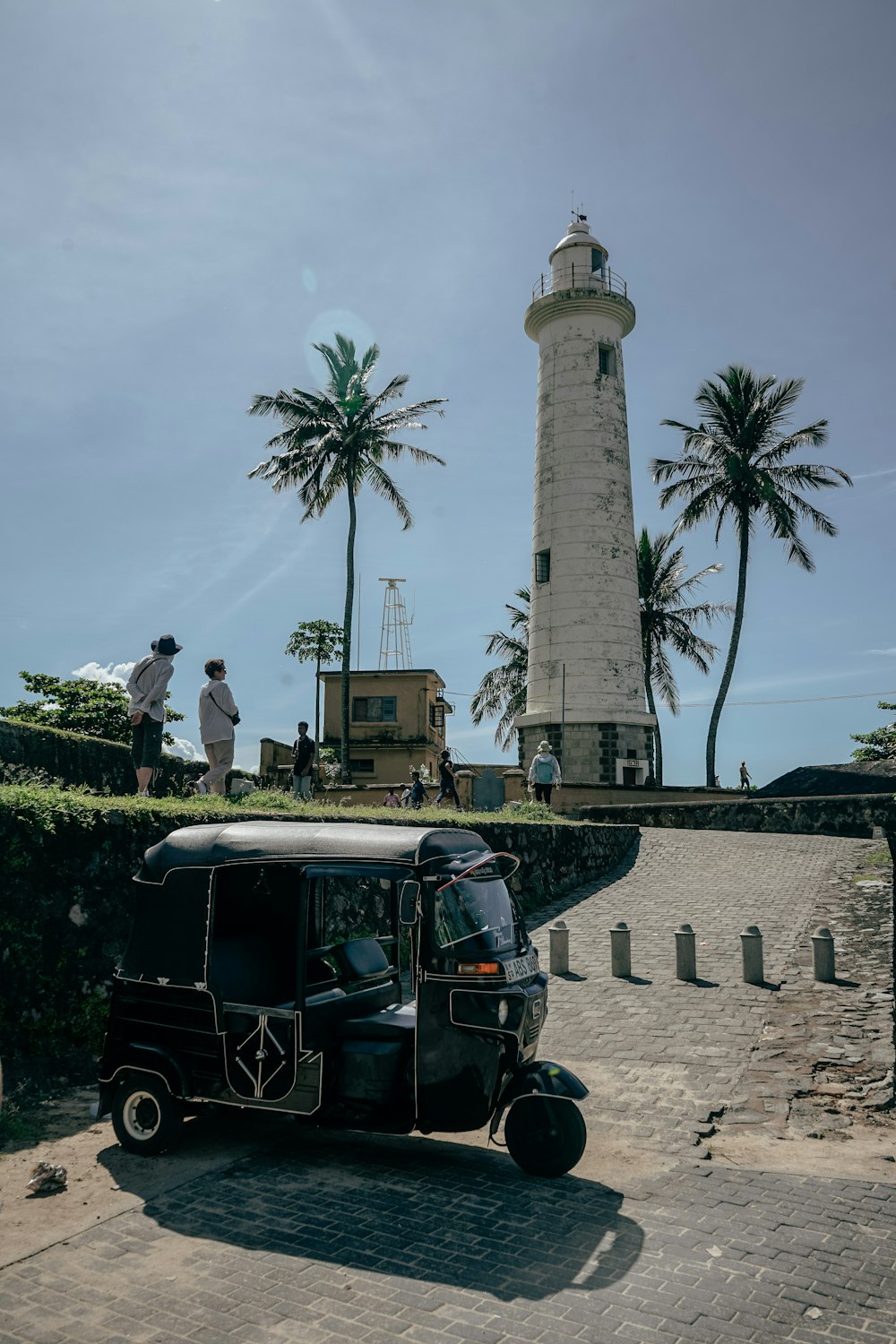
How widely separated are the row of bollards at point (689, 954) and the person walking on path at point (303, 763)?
631 centimetres

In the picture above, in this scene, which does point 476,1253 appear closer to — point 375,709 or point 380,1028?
point 380,1028

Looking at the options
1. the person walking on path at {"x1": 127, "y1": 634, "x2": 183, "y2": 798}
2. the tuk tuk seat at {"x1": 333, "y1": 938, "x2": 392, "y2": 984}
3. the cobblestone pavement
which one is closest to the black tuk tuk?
the tuk tuk seat at {"x1": 333, "y1": 938, "x2": 392, "y2": 984}

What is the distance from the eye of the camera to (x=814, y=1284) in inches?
185

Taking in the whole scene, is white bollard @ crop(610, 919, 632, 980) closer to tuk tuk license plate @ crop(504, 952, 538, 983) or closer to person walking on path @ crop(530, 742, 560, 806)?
tuk tuk license plate @ crop(504, 952, 538, 983)

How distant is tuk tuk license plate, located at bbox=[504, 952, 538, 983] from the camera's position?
20.0 feet

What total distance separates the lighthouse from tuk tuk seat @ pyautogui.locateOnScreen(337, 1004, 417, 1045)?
83.3ft

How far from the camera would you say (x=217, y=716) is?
12.5m

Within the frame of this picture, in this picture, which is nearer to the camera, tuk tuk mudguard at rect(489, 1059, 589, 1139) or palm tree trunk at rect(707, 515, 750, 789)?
tuk tuk mudguard at rect(489, 1059, 589, 1139)

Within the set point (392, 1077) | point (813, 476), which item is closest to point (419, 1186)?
point (392, 1077)

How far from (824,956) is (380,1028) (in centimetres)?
692

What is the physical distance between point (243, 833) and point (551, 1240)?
10.3 feet

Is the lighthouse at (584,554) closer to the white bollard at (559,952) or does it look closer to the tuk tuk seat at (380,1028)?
the white bollard at (559,952)

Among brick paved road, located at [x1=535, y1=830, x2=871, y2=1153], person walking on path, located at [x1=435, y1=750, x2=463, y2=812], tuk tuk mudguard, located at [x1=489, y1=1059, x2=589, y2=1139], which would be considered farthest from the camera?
person walking on path, located at [x1=435, y1=750, x2=463, y2=812]

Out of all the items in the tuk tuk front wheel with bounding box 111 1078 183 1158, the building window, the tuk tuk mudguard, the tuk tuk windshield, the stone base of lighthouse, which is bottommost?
the tuk tuk front wheel with bounding box 111 1078 183 1158
